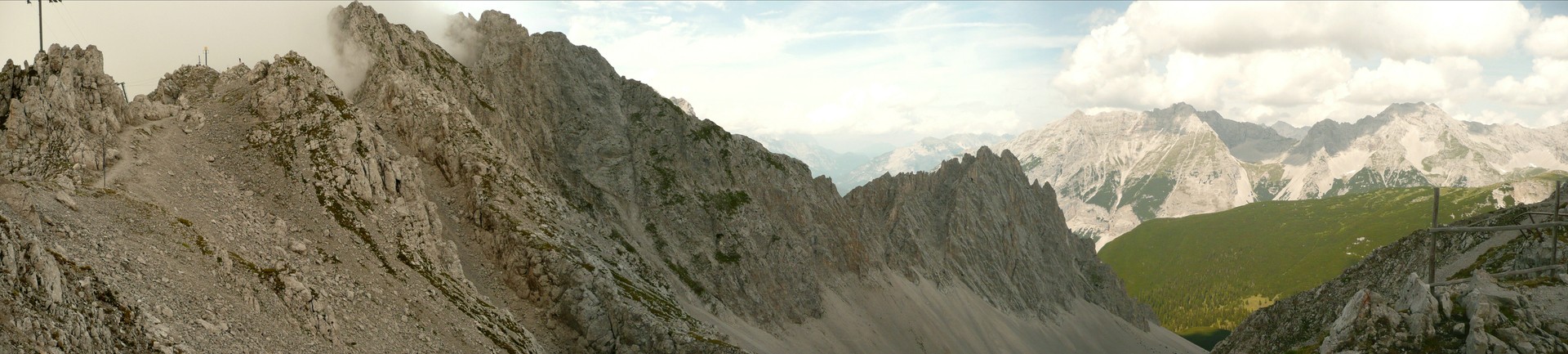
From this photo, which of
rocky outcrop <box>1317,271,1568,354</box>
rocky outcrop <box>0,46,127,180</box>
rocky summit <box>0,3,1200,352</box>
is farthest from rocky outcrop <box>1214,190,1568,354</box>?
rocky outcrop <box>0,46,127,180</box>

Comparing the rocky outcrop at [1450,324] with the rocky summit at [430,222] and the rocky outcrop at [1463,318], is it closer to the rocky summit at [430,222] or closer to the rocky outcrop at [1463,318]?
the rocky outcrop at [1463,318]

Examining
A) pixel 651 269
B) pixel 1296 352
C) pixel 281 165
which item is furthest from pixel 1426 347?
pixel 651 269

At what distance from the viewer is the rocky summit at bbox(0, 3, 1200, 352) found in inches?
1785

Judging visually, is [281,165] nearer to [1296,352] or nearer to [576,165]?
[576,165]

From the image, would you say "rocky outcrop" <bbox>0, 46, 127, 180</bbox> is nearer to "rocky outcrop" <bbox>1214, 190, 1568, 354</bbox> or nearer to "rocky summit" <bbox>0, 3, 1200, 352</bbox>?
"rocky summit" <bbox>0, 3, 1200, 352</bbox>

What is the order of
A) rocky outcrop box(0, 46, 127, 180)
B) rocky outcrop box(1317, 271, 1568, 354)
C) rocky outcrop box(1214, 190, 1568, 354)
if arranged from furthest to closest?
rocky outcrop box(0, 46, 127, 180), rocky outcrop box(1214, 190, 1568, 354), rocky outcrop box(1317, 271, 1568, 354)

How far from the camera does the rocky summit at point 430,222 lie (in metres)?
45.3

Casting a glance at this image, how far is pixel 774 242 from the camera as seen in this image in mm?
127688

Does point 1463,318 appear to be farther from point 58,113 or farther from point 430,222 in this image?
point 58,113

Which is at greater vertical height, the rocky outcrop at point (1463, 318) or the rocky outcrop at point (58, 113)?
the rocky outcrop at point (58, 113)

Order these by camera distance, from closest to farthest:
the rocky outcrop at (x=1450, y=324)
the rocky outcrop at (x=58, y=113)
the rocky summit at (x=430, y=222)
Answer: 1. the rocky outcrop at (x=1450, y=324)
2. the rocky summit at (x=430, y=222)
3. the rocky outcrop at (x=58, y=113)

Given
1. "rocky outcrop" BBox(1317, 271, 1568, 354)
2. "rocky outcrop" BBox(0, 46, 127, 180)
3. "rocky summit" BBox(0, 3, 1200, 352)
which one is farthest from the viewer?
"rocky outcrop" BBox(0, 46, 127, 180)

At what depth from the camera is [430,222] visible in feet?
252

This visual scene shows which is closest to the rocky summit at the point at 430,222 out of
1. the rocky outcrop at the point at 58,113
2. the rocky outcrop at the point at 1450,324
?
the rocky outcrop at the point at 58,113
